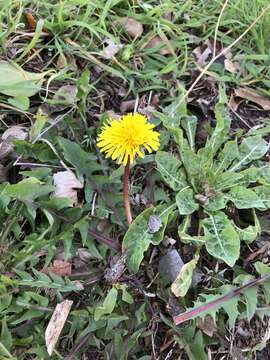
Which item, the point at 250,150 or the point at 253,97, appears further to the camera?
the point at 253,97

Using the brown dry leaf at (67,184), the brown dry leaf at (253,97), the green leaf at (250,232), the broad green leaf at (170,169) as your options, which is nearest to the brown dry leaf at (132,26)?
the brown dry leaf at (253,97)

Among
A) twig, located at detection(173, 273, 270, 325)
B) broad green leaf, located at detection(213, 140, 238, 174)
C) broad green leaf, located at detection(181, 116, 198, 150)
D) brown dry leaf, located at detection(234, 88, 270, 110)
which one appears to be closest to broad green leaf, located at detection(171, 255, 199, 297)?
twig, located at detection(173, 273, 270, 325)

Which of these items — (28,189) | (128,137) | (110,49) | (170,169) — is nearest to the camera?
(128,137)

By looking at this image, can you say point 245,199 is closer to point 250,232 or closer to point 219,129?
point 250,232

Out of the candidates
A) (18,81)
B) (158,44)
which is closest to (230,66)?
(158,44)

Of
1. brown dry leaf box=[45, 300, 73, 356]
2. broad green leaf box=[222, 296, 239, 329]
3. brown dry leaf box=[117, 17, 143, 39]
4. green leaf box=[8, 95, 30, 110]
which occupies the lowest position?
broad green leaf box=[222, 296, 239, 329]

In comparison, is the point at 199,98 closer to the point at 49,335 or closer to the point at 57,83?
the point at 57,83

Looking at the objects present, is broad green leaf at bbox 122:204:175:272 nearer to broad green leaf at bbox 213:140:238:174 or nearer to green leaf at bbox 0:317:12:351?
broad green leaf at bbox 213:140:238:174
